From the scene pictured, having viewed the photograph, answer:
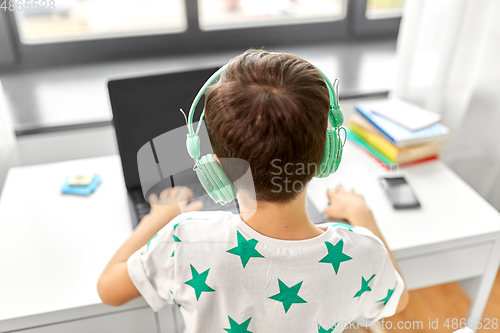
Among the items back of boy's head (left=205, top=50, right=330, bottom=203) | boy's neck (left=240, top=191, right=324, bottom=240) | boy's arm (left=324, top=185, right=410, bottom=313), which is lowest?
boy's arm (left=324, top=185, right=410, bottom=313)

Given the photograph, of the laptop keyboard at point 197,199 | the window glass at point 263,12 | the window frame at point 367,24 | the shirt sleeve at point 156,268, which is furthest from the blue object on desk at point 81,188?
the window frame at point 367,24

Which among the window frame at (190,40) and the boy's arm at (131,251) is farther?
the window frame at (190,40)

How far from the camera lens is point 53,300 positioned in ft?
2.72

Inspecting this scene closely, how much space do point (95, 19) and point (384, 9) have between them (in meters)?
1.27

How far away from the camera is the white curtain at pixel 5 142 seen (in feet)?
4.30

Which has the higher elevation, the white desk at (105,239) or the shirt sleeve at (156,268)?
the shirt sleeve at (156,268)

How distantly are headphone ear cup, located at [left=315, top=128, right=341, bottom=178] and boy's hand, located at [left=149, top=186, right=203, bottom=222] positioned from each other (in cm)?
26

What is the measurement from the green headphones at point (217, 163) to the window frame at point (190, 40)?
1258mm

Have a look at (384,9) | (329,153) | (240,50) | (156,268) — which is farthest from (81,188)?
(384,9)

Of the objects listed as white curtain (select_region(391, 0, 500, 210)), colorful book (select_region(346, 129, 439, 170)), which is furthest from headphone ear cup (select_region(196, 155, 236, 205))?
white curtain (select_region(391, 0, 500, 210))

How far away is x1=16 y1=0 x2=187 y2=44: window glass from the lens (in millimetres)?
1661

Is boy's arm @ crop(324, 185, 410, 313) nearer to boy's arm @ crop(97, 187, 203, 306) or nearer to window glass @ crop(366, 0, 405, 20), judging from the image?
boy's arm @ crop(97, 187, 203, 306)

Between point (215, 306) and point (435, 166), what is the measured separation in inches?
33.3

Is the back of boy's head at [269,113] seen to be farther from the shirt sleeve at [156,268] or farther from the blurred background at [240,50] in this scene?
the blurred background at [240,50]
